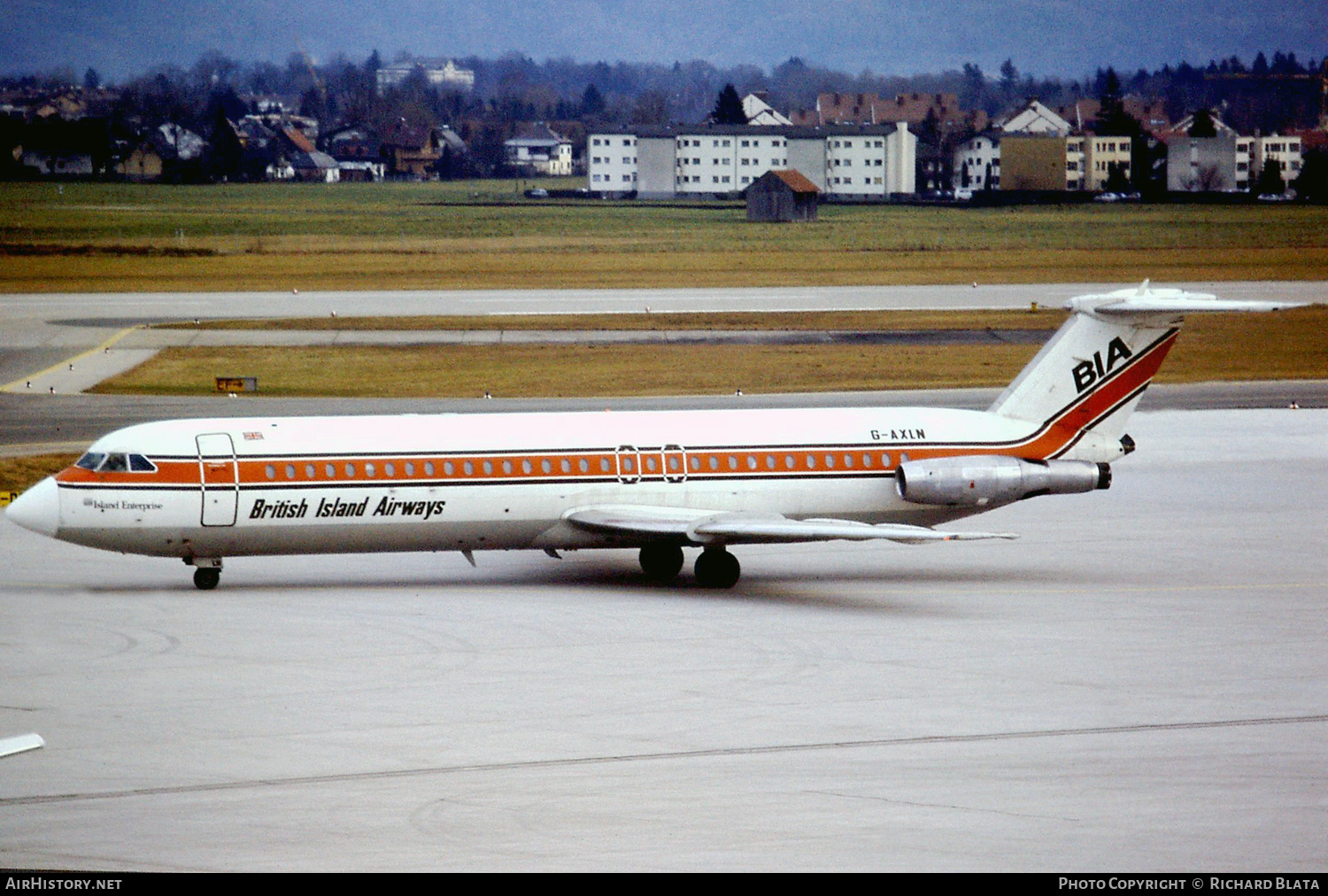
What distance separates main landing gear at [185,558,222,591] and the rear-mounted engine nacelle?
508 inches

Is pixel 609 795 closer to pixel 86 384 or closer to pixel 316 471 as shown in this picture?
pixel 316 471

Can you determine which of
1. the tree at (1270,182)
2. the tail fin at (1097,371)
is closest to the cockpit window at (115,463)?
the tail fin at (1097,371)

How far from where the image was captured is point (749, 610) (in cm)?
3017

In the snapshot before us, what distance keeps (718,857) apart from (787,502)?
16.7 meters

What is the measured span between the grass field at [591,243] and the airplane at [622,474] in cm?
6627

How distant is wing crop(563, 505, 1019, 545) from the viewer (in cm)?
3036

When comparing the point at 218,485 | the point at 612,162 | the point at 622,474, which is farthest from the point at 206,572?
the point at 612,162

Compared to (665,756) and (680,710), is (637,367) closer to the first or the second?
(680,710)

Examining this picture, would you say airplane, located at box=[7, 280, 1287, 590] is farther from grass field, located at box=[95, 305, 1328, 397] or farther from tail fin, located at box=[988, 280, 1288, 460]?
grass field, located at box=[95, 305, 1328, 397]

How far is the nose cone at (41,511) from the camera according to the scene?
30625 mm

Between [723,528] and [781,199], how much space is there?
11111 cm

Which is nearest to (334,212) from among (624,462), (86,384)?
(86,384)

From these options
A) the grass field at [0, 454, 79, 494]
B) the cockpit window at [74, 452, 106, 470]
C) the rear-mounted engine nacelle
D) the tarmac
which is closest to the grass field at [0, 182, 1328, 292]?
the grass field at [0, 454, 79, 494]

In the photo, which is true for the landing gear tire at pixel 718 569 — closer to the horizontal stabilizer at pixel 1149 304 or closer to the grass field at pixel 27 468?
the horizontal stabilizer at pixel 1149 304
